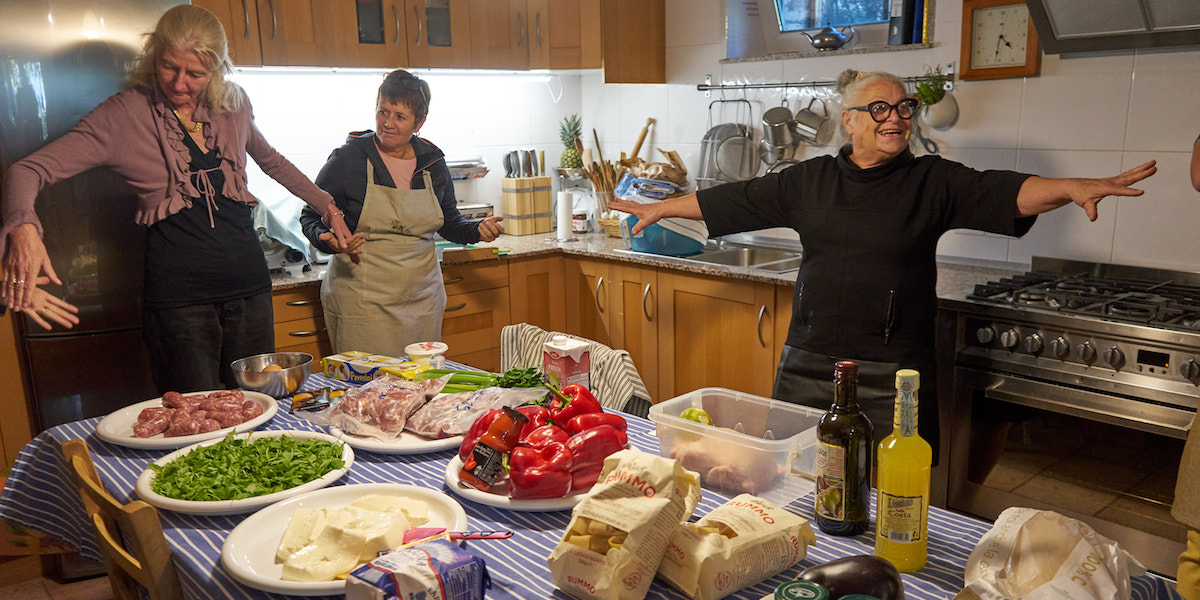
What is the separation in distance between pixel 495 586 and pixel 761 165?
2.81 metres

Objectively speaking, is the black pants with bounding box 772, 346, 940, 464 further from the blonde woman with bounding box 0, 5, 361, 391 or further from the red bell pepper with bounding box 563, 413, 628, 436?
the blonde woman with bounding box 0, 5, 361, 391

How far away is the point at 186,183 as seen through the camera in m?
2.41

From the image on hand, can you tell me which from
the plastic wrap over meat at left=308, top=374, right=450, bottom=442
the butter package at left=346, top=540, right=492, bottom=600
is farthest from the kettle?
the butter package at left=346, top=540, right=492, bottom=600

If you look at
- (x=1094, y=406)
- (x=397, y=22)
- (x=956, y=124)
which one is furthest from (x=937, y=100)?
(x=397, y=22)

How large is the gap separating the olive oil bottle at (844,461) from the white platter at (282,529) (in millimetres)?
504

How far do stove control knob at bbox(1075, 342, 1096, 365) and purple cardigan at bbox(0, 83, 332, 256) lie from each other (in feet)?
7.65

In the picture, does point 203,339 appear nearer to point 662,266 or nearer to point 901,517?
point 662,266

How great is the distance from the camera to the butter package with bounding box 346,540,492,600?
0.96 m

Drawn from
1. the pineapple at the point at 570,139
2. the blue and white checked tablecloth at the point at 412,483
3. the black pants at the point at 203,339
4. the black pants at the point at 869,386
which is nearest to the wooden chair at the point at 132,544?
the blue and white checked tablecloth at the point at 412,483

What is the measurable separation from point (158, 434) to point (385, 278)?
1384 millimetres

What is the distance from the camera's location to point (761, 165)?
363 centimetres

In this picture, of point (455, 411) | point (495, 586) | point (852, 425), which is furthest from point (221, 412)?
point (852, 425)

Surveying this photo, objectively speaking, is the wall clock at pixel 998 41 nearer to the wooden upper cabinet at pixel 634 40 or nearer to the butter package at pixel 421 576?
the wooden upper cabinet at pixel 634 40

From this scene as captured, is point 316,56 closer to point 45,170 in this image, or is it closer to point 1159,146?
point 45,170
